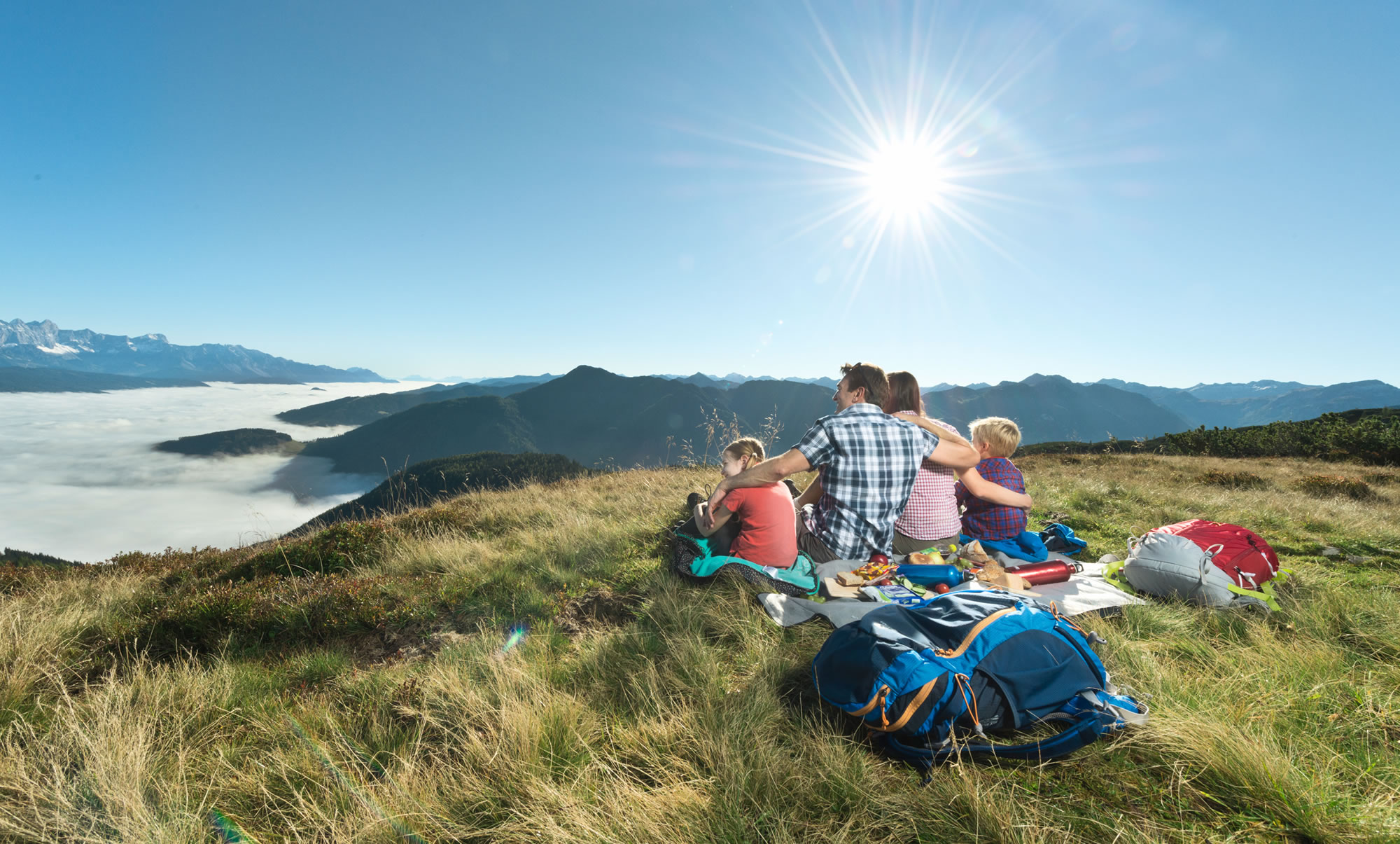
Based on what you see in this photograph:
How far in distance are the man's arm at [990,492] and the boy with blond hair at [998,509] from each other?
0.07 m

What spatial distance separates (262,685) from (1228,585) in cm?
618

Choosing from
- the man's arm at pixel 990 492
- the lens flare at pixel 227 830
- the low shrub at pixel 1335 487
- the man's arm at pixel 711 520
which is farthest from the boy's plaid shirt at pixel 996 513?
the low shrub at pixel 1335 487

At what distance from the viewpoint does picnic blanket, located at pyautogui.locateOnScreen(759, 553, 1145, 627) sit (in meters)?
3.34

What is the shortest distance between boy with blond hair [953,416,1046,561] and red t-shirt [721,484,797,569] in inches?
68.6

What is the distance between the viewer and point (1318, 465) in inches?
659

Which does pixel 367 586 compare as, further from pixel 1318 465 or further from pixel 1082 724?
pixel 1318 465

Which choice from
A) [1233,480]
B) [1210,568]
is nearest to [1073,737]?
[1210,568]

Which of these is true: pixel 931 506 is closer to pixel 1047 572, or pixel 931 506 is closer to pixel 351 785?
pixel 1047 572

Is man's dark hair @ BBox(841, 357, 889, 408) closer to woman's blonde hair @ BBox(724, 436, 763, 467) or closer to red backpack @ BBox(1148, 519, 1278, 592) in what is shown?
woman's blonde hair @ BBox(724, 436, 763, 467)

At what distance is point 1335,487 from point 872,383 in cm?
1339

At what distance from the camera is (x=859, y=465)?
3.96 meters

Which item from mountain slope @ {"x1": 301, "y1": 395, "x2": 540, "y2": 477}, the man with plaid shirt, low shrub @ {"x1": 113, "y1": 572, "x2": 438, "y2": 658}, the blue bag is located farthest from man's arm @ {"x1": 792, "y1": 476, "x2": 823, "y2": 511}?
mountain slope @ {"x1": 301, "y1": 395, "x2": 540, "y2": 477}

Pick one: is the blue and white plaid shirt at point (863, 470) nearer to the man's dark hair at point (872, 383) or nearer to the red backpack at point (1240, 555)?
the man's dark hair at point (872, 383)

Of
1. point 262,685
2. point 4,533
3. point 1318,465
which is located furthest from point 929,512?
point 4,533
